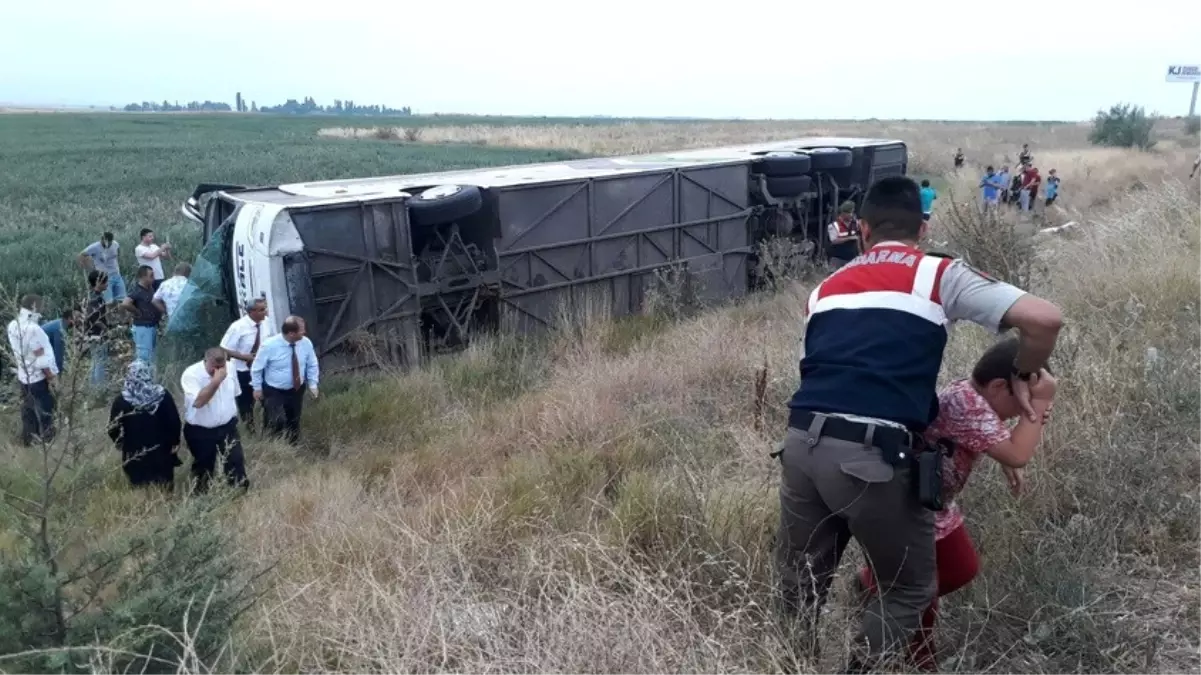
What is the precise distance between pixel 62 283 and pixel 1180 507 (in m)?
15.5

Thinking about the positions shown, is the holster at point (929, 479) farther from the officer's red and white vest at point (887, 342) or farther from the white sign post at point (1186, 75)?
the white sign post at point (1186, 75)

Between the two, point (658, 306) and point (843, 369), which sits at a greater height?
point (843, 369)

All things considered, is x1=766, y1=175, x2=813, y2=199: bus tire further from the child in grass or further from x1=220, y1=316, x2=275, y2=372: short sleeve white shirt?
the child in grass

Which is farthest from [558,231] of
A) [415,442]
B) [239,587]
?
[239,587]

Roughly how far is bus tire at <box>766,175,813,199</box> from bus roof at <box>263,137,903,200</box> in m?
0.53

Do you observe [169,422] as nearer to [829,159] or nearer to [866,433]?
[866,433]

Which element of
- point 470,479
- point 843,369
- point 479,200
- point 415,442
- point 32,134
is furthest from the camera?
point 32,134

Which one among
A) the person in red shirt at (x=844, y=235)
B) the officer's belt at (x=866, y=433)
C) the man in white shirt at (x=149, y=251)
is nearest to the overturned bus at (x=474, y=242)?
the man in white shirt at (x=149, y=251)

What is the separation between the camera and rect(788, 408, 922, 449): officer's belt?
8.58ft

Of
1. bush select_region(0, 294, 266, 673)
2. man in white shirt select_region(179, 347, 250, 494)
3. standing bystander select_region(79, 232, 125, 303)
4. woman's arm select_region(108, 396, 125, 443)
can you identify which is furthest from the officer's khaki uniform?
standing bystander select_region(79, 232, 125, 303)

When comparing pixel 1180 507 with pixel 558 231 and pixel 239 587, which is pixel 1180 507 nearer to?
pixel 239 587

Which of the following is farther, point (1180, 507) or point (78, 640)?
point (1180, 507)

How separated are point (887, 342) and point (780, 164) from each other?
10877mm

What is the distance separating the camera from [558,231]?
1068 centimetres
